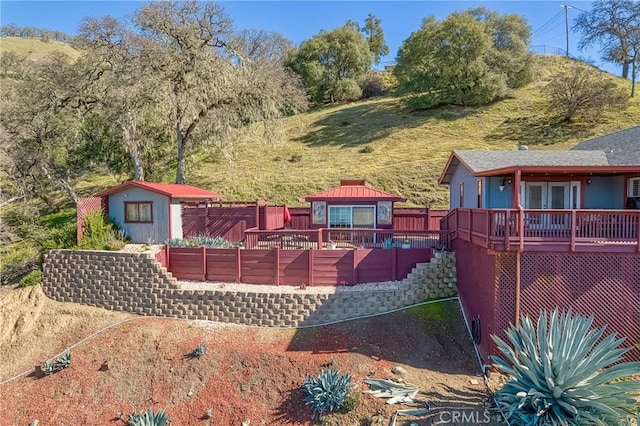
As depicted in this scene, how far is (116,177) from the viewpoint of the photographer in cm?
2808

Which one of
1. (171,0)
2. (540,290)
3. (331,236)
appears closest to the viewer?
(540,290)

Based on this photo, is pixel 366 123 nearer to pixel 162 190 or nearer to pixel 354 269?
pixel 162 190

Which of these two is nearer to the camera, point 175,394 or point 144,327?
point 175,394

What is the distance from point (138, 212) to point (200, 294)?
6.04 meters

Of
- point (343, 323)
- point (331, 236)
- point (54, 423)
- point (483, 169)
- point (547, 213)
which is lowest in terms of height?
point (54, 423)

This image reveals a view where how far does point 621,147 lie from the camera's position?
13602 millimetres

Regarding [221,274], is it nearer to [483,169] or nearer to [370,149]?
[483,169]

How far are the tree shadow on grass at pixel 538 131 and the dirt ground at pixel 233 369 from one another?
27.8 metres

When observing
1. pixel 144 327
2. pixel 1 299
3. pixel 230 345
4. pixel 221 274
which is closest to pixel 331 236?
pixel 221 274

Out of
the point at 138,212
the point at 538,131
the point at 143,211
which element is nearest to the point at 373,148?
the point at 538,131

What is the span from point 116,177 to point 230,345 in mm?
22480

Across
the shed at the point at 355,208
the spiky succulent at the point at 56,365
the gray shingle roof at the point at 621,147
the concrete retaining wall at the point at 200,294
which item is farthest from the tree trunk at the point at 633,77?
the spiky succulent at the point at 56,365

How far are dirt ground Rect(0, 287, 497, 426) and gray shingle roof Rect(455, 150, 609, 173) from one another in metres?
4.81

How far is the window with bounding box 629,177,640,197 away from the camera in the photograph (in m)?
11.7
